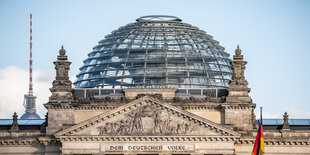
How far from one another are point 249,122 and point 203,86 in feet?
55.8

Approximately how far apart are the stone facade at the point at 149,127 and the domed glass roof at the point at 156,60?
12.9 meters

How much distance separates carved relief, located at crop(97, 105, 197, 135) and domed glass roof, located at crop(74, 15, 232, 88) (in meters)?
21.1

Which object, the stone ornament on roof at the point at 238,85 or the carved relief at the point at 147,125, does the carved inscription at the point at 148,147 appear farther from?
the stone ornament on roof at the point at 238,85

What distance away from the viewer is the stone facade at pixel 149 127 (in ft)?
386

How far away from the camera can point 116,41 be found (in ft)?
480

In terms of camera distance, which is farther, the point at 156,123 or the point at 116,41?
the point at 116,41

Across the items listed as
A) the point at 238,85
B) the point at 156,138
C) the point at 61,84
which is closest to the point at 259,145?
the point at 156,138

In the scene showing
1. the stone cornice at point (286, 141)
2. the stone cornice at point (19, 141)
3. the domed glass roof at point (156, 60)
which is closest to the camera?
the stone cornice at point (286, 141)

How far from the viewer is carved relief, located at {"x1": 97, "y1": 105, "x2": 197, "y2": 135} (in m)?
118

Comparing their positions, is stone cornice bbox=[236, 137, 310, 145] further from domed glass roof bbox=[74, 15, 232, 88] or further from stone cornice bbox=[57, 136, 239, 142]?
domed glass roof bbox=[74, 15, 232, 88]

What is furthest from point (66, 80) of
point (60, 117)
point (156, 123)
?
point (156, 123)

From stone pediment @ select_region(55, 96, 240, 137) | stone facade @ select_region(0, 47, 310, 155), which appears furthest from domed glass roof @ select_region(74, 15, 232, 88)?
stone pediment @ select_region(55, 96, 240, 137)

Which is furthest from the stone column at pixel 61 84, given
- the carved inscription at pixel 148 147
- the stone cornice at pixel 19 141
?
the carved inscription at pixel 148 147

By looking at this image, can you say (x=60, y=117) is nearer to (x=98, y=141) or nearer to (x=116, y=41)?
(x=98, y=141)
